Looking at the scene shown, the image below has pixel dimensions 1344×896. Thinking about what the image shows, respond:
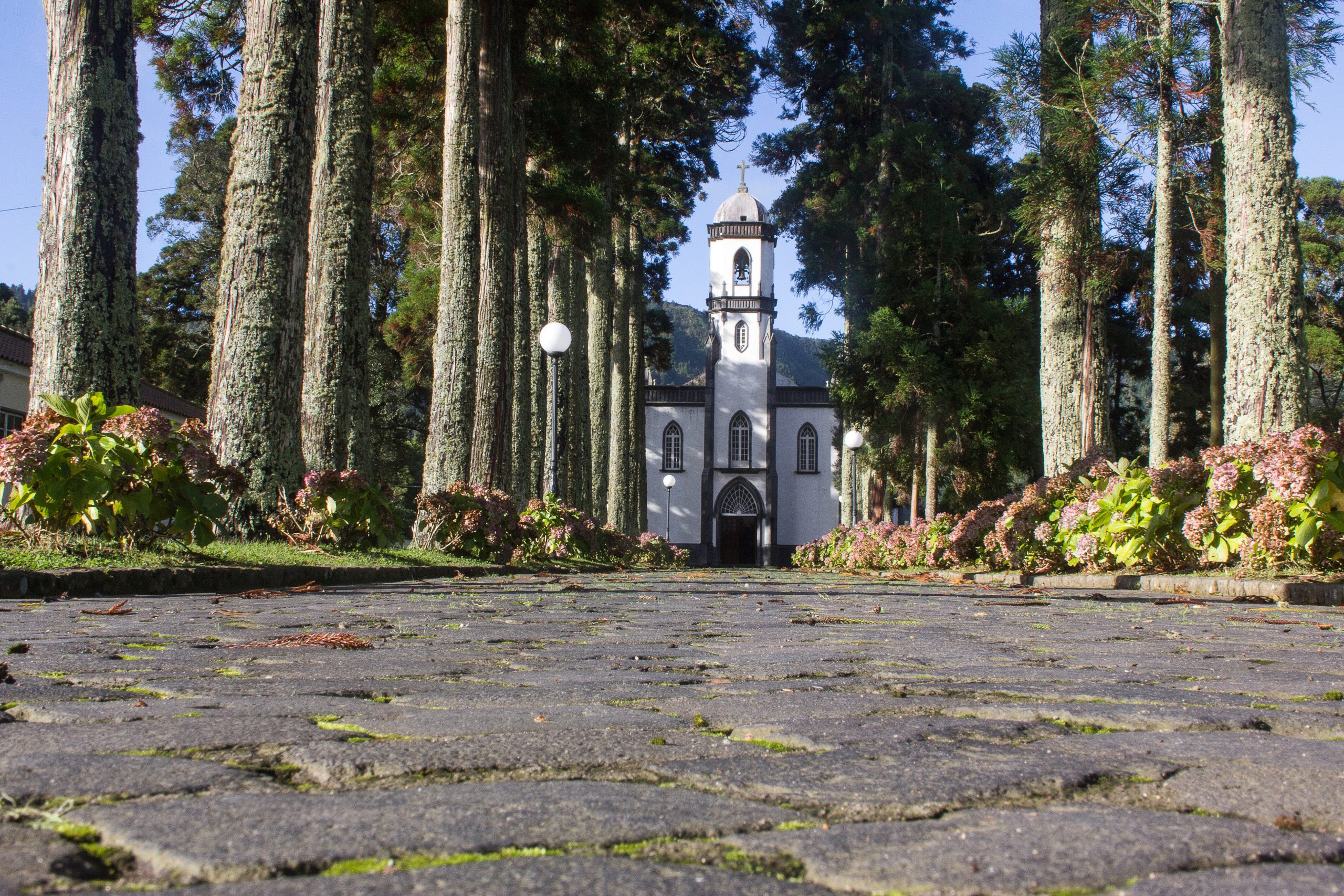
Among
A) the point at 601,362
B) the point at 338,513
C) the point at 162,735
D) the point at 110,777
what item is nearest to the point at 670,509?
the point at 601,362

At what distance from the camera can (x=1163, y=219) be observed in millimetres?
12734

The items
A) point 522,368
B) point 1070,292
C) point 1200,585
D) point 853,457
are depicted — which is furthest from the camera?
point 853,457

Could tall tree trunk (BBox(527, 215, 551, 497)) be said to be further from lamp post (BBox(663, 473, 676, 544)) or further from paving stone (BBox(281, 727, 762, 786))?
lamp post (BBox(663, 473, 676, 544))

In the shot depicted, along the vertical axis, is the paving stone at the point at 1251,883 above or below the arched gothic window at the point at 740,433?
below

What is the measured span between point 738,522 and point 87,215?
49745 mm

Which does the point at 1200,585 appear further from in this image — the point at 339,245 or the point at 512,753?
the point at 339,245

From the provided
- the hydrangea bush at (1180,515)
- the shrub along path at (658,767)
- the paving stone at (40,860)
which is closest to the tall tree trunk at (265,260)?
the shrub along path at (658,767)

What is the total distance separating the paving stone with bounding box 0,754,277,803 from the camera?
67.7 inches

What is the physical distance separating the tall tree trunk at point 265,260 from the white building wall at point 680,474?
152 ft

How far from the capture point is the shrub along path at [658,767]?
141 cm

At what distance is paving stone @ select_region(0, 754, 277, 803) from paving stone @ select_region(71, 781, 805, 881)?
0.09 m

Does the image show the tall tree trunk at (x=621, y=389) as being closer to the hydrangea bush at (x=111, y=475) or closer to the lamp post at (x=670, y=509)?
the hydrangea bush at (x=111, y=475)

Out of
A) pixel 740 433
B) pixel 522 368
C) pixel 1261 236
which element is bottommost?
pixel 522 368

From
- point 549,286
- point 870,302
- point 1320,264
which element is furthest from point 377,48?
point 1320,264
